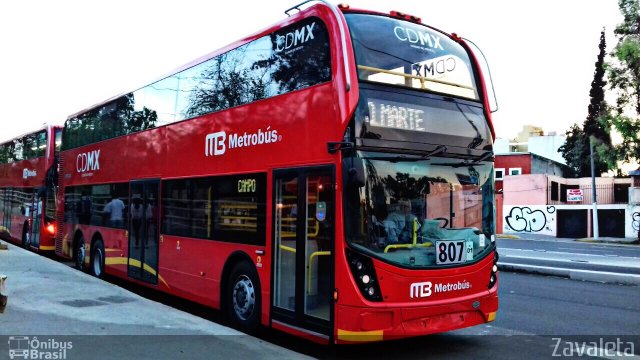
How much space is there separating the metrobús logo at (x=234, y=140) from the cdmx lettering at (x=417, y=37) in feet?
6.61

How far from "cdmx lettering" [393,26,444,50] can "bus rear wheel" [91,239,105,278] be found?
8.82m

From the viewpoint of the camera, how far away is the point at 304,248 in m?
6.55

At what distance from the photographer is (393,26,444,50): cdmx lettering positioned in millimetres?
6826

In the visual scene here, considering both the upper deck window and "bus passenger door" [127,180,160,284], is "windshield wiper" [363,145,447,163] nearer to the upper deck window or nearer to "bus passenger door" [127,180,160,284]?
the upper deck window

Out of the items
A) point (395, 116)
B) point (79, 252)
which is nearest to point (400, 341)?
point (395, 116)

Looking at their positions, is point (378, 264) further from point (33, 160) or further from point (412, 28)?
point (33, 160)

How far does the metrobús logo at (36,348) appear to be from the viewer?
547 centimetres

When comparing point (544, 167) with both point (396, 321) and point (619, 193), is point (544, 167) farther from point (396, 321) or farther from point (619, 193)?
point (396, 321)

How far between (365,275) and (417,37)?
3207 mm


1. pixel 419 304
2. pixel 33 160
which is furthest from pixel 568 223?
pixel 419 304

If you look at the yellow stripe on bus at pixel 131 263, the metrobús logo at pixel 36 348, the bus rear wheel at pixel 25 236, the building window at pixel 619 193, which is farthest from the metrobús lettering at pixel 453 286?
the building window at pixel 619 193

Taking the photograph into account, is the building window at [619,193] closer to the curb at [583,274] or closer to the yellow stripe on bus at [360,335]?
the curb at [583,274]

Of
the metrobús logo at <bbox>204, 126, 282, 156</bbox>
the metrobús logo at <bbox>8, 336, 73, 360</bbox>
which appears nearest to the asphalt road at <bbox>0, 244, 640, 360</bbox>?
the metrobús logo at <bbox>8, 336, 73, 360</bbox>

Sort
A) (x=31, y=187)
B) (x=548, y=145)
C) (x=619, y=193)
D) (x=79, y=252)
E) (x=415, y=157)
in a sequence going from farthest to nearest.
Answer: (x=548, y=145), (x=619, y=193), (x=31, y=187), (x=79, y=252), (x=415, y=157)
